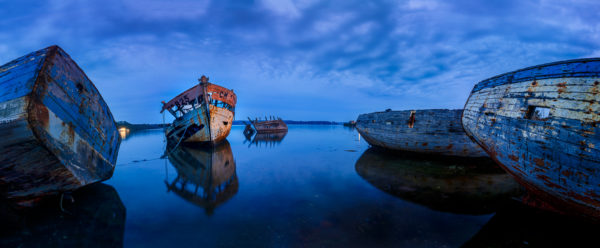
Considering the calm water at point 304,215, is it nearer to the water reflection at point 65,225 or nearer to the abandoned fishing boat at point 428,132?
the water reflection at point 65,225

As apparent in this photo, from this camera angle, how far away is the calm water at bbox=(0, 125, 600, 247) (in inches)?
120

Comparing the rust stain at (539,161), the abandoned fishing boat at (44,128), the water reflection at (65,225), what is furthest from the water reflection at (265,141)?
the rust stain at (539,161)

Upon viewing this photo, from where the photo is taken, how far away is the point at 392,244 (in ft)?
9.73

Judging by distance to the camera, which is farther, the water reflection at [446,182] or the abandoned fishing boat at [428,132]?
the abandoned fishing boat at [428,132]

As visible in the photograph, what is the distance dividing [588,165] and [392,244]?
2558 millimetres

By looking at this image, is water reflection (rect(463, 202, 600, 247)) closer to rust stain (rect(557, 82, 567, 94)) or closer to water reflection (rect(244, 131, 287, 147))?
rust stain (rect(557, 82, 567, 94))

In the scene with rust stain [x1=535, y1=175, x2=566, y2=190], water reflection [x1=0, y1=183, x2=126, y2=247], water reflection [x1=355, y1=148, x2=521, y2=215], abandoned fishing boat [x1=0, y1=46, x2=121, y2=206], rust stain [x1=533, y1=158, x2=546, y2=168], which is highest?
abandoned fishing boat [x1=0, y1=46, x2=121, y2=206]

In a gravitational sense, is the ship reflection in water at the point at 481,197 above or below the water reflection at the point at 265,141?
above

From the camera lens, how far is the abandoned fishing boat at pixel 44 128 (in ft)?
9.46

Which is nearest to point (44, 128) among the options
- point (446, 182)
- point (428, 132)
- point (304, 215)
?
point (304, 215)

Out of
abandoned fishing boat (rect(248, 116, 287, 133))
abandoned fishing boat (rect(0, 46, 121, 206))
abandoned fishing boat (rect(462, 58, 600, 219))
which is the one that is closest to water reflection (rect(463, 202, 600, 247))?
abandoned fishing boat (rect(462, 58, 600, 219))

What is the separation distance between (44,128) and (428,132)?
1066cm

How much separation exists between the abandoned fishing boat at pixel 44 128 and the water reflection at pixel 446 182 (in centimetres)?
678

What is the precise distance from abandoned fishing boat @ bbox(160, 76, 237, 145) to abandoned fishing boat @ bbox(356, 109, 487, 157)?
10169 millimetres
